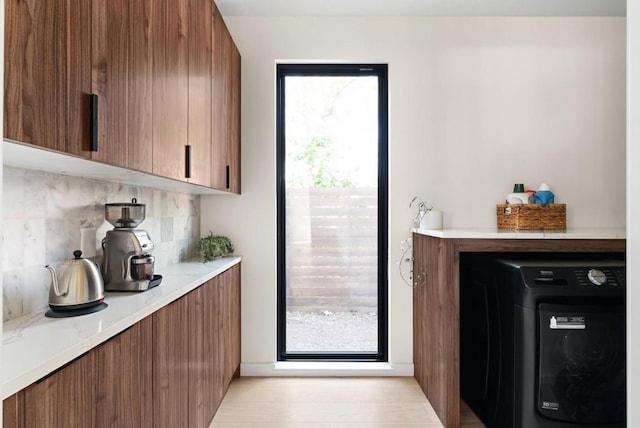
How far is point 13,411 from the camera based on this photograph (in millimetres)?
742

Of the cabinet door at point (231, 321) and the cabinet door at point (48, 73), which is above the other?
the cabinet door at point (48, 73)

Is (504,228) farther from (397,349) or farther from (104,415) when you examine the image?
(104,415)

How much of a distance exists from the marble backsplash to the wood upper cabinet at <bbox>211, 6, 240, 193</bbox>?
0.53 m

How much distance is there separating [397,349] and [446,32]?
2.24 meters

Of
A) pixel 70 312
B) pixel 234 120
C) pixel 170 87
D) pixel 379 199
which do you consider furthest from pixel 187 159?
pixel 379 199

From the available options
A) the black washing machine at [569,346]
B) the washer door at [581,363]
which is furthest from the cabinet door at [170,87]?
the washer door at [581,363]

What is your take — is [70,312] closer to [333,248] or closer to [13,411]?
[13,411]

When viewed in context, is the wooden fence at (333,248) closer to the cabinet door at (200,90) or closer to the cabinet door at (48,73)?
the cabinet door at (200,90)

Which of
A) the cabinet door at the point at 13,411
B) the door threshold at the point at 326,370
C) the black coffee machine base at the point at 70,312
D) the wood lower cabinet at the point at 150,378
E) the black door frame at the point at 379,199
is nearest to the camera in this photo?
the cabinet door at the point at 13,411

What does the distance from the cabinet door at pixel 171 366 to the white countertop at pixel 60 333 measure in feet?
0.20

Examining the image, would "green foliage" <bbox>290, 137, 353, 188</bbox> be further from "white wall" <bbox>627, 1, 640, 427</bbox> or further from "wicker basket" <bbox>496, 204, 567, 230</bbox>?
"white wall" <bbox>627, 1, 640, 427</bbox>

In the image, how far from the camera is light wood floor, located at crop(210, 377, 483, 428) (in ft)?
7.30

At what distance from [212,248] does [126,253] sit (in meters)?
0.98

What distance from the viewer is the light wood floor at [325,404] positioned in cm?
222
